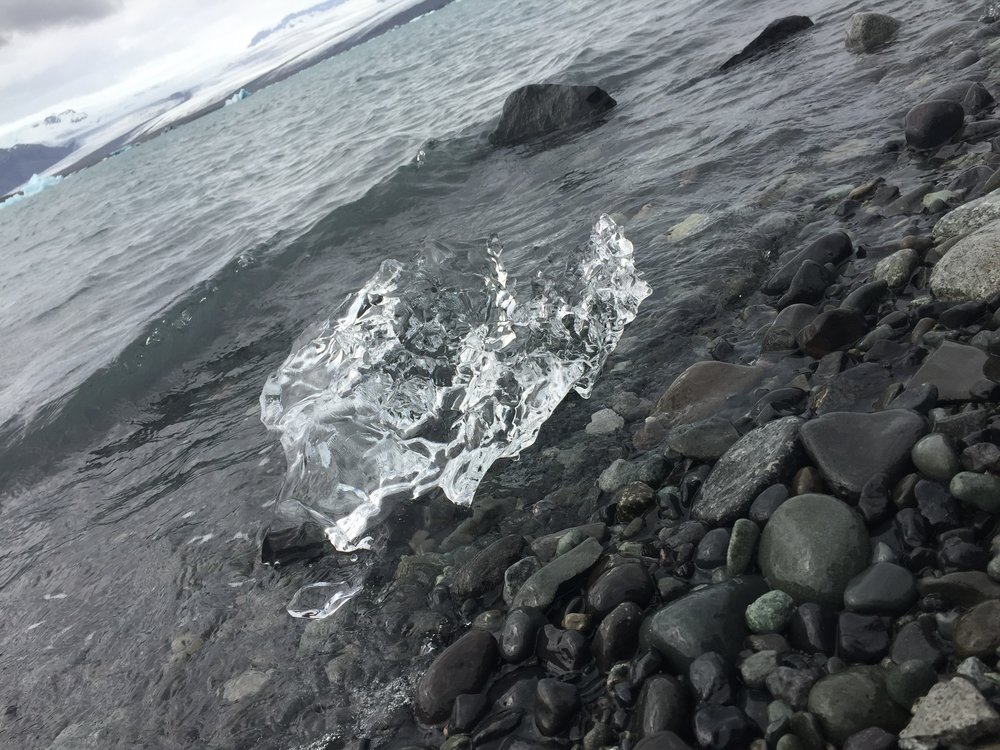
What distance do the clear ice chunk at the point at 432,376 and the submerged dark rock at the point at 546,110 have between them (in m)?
5.97

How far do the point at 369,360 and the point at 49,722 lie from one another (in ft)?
8.06

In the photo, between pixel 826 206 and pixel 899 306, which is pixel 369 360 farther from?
pixel 826 206

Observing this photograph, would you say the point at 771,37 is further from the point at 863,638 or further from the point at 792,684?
the point at 792,684

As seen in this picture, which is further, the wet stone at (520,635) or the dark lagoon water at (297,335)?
the dark lagoon water at (297,335)

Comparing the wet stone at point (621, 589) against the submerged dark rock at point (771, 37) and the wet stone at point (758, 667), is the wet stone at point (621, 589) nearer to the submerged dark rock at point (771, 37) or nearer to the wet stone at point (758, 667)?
the wet stone at point (758, 667)

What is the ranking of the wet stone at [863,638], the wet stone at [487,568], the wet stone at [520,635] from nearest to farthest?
1. the wet stone at [863,638]
2. the wet stone at [520,635]
3. the wet stone at [487,568]

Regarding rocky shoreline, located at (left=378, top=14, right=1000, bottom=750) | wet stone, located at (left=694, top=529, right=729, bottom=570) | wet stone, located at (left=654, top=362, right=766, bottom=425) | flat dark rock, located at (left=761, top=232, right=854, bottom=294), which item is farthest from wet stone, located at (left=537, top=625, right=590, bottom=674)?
flat dark rock, located at (left=761, top=232, right=854, bottom=294)

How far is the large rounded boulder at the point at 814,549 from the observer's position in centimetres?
210

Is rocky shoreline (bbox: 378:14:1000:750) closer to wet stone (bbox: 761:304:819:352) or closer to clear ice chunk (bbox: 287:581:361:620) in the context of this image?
wet stone (bbox: 761:304:819:352)

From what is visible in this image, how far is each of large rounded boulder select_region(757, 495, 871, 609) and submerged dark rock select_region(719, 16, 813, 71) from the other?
899cm

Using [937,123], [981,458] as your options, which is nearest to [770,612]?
[981,458]

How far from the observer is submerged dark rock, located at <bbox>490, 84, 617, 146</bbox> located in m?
10.4

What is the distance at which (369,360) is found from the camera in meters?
4.34

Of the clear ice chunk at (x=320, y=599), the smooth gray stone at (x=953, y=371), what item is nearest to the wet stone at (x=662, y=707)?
the smooth gray stone at (x=953, y=371)
